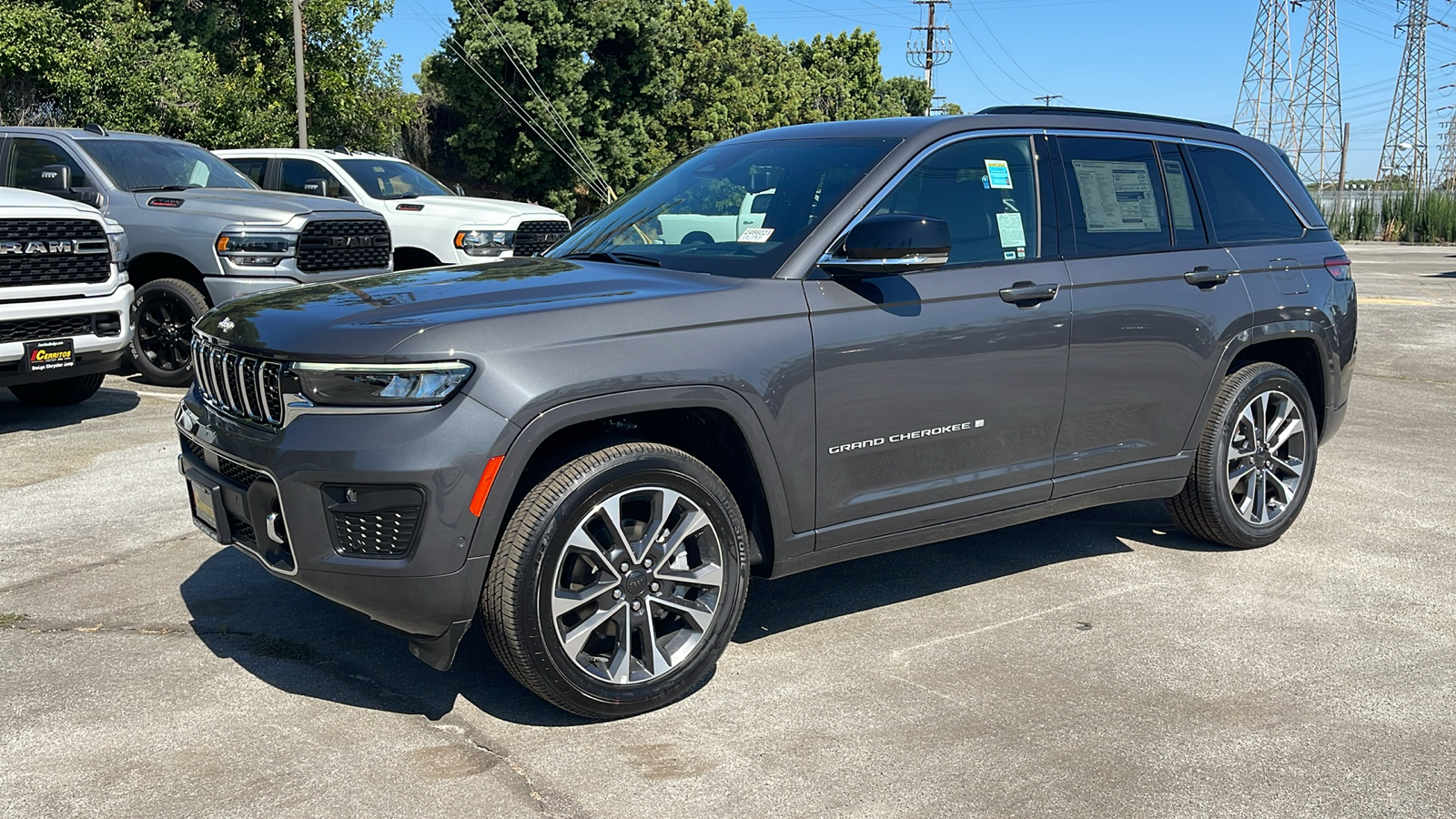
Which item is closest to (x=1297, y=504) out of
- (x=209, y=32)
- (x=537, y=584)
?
(x=537, y=584)

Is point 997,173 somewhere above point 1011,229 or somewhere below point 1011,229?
above

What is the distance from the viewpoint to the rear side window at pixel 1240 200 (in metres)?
5.43

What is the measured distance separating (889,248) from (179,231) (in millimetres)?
7249

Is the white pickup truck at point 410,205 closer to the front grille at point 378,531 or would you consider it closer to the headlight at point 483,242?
the headlight at point 483,242

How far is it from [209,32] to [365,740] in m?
25.9

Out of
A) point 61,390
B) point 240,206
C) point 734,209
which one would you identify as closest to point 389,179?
point 240,206

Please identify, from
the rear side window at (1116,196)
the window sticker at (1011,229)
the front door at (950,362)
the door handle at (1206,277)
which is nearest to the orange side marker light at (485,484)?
the front door at (950,362)

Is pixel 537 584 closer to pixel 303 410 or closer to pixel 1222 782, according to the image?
pixel 303 410

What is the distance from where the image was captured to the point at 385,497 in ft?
11.3

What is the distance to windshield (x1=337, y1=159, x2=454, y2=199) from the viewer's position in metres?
13.1

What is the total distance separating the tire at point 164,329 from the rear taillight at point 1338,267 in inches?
295

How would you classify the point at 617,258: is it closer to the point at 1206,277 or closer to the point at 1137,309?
the point at 1137,309

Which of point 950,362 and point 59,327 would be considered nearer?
point 950,362

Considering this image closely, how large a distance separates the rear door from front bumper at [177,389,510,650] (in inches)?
93.4
